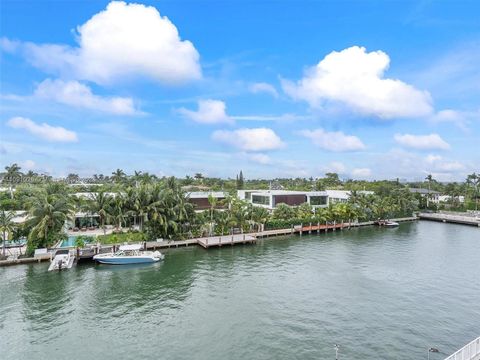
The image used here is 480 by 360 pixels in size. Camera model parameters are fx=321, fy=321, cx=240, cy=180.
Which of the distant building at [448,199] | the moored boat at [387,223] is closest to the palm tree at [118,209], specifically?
the moored boat at [387,223]

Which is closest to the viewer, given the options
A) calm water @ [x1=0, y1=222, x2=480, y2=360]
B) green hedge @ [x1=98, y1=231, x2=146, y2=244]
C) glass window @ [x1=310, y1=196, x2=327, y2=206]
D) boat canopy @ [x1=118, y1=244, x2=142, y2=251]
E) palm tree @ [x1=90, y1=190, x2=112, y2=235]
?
calm water @ [x1=0, y1=222, x2=480, y2=360]

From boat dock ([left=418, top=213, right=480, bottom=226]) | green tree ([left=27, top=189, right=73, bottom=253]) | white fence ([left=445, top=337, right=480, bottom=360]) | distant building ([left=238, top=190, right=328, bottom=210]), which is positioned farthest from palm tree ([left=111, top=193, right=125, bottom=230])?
boat dock ([left=418, top=213, right=480, bottom=226])

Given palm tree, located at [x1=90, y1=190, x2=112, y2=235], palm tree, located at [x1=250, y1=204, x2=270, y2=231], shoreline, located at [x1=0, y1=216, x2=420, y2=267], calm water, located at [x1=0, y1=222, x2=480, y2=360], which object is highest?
palm tree, located at [x1=90, y1=190, x2=112, y2=235]

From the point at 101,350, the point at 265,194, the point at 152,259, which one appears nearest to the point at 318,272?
the point at 152,259

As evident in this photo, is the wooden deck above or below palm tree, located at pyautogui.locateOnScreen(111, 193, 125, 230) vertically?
below

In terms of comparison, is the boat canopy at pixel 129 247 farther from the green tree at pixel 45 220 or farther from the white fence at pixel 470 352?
the white fence at pixel 470 352

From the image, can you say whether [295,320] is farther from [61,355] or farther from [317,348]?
[61,355]

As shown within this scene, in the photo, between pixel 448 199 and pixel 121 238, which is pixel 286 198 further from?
pixel 448 199

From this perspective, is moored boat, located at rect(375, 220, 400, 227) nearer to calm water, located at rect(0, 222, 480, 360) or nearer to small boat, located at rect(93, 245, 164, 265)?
calm water, located at rect(0, 222, 480, 360)
